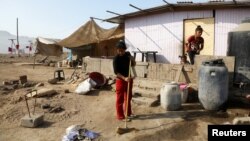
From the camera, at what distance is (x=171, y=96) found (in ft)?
24.4

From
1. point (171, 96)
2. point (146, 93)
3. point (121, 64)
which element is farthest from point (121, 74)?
point (146, 93)

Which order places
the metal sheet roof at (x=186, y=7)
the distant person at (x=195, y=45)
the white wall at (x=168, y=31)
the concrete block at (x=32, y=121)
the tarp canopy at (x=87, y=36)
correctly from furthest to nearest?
the tarp canopy at (x=87, y=36), the white wall at (x=168, y=31), the metal sheet roof at (x=186, y=7), the distant person at (x=195, y=45), the concrete block at (x=32, y=121)

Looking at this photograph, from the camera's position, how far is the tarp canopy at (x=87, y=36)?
20.5m

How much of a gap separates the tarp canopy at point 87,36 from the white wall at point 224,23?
958cm

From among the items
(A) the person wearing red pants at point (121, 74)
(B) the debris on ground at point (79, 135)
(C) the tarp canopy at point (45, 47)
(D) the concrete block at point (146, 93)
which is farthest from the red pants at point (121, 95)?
(C) the tarp canopy at point (45, 47)

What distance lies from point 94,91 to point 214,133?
546cm

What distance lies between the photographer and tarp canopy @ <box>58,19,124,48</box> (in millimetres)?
20516

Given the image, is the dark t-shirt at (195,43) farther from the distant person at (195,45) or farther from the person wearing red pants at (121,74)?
the person wearing red pants at (121,74)

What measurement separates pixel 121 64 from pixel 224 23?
568cm

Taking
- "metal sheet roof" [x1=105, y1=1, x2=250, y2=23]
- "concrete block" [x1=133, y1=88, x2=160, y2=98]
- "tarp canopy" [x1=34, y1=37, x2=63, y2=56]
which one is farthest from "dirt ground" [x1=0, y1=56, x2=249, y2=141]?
"tarp canopy" [x1=34, y1=37, x2=63, y2=56]

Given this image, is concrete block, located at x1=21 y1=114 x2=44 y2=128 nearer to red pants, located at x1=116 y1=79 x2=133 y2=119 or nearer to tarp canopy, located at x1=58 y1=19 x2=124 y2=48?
red pants, located at x1=116 y1=79 x2=133 y2=119

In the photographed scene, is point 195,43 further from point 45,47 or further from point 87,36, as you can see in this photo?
point 45,47

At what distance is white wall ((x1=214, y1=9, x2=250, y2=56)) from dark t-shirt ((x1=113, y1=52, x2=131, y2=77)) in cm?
540

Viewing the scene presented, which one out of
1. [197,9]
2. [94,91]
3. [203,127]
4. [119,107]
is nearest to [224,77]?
[203,127]
